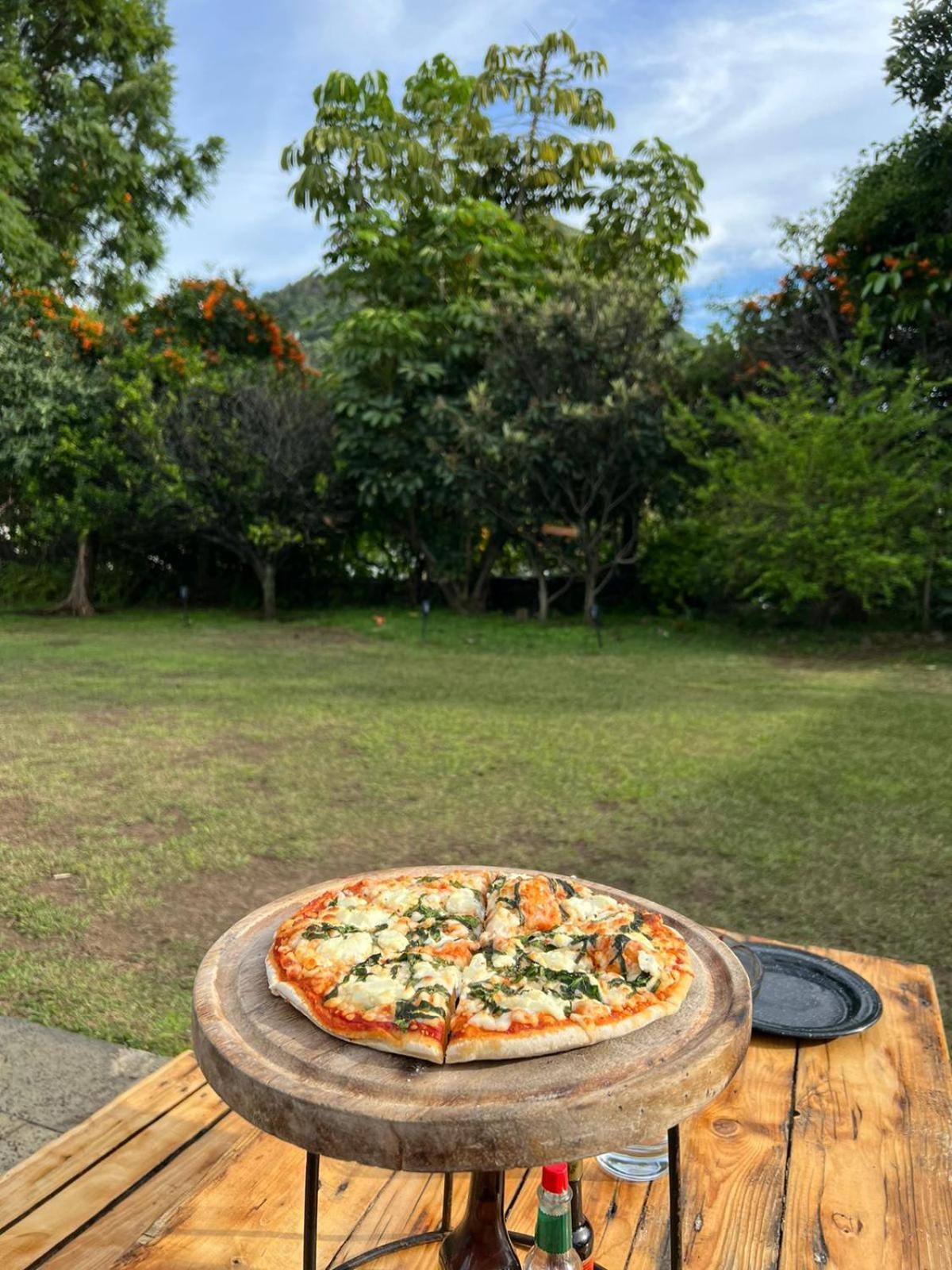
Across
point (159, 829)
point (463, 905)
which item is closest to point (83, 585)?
point (159, 829)

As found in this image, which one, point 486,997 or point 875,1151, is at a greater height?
point 486,997

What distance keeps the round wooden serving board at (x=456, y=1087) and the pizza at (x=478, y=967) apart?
0.08 feet

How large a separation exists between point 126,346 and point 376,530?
14.2ft

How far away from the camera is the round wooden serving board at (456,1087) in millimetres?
956

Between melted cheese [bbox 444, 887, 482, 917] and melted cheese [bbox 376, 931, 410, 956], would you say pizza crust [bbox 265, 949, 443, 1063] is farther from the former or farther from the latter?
melted cheese [bbox 444, 887, 482, 917]

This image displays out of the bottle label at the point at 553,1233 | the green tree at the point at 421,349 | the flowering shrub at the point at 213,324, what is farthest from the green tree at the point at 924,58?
the bottle label at the point at 553,1233

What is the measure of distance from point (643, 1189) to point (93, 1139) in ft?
3.44

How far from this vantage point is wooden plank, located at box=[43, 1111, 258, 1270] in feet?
4.58

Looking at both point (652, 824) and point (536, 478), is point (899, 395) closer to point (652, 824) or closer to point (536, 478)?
point (536, 478)

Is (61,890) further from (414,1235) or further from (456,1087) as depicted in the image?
(456,1087)

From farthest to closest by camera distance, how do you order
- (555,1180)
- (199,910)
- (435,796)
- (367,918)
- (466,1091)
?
(435,796)
(199,910)
(367,918)
(555,1180)
(466,1091)

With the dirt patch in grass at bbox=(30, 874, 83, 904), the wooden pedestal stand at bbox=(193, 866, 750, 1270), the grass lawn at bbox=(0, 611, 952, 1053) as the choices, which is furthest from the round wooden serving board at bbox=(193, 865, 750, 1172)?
the dirt patch in grass at bbox=(30, 874, 83, 904)

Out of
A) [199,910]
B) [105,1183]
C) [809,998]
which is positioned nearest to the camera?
[105,1183]

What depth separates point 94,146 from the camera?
560 inches
